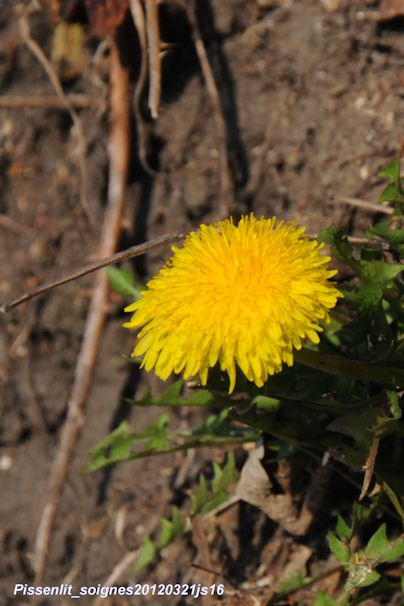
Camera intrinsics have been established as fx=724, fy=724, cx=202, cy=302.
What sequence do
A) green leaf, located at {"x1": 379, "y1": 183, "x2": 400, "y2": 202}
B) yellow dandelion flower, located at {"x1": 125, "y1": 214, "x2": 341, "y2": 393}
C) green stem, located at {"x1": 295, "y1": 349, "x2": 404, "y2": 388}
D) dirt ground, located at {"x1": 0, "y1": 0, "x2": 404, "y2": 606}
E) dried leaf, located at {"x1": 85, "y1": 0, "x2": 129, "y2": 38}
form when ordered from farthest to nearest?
dried leaf, located at {"x1": 85, "y1": 0, "x2": 129, "y2": 38}
dirt ground, located at {"x1": 0, "y1": 0, "x2": 404, "y2": 606}
green leaf, located at {"x1": 379, "y1": 183, "x2": 400, "y2": 202}
green stem, located at {"x1": 295, "y1": 349, "x2": 404, "y2": 388}
yellow dandelion flower, located at {"x1": 125, "y1": 214, "x2": 341, "y2": 393}

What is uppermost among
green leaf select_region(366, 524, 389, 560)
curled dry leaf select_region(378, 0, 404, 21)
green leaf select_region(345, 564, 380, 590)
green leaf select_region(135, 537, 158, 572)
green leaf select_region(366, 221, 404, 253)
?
curled dry leaf select_region(378, 0, 404, 21)

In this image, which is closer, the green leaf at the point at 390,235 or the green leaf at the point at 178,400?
the green leaf at the point at 390,235

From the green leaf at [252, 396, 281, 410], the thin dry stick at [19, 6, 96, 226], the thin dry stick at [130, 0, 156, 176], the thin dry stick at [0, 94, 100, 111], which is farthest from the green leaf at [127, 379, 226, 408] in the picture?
the thin dry stick at [0, 94, 100, 111]

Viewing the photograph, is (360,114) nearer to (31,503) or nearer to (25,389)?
(25,389)

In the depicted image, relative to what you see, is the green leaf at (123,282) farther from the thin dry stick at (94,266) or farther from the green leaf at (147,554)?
the green leaf at (147,554)

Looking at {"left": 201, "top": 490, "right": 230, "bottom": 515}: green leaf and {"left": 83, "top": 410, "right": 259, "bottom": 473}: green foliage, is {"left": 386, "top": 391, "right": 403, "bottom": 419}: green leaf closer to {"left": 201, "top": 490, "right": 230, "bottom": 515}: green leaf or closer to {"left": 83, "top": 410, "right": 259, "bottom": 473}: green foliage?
{"left": 83, "top": 410, "right": 259, "bottom": 473}: green foliage

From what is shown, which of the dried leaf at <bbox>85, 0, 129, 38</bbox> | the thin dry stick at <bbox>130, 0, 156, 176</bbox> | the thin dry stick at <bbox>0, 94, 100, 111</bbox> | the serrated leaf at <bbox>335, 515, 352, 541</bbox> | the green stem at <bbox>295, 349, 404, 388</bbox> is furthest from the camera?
the thin dry stick at <bbox>0, 94, 100, 111</bbox>

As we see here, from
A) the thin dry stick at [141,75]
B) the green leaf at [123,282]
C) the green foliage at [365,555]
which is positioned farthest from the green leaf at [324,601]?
the thin dry stick at [141,75]
